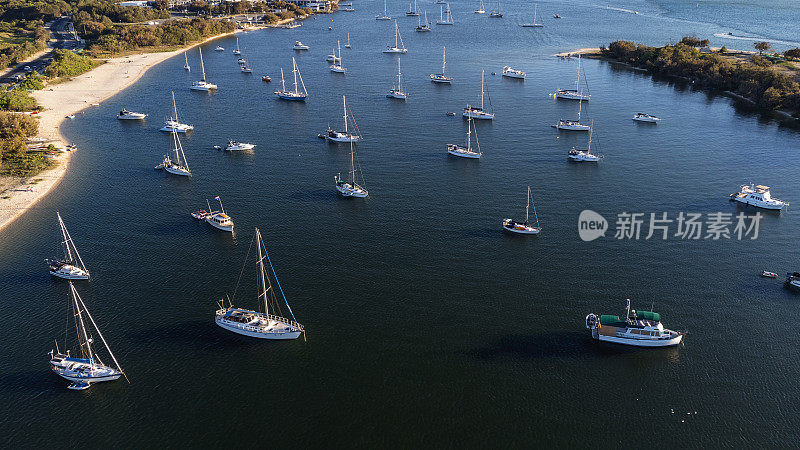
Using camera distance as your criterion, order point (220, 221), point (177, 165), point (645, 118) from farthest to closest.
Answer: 1. point (645, 118)
2. point (177, 165)
3. point (220, 221)

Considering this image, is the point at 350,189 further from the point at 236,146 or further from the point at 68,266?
the point at 68,266

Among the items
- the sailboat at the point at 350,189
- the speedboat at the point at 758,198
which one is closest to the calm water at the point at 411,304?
the sailboat at the point at 350,189

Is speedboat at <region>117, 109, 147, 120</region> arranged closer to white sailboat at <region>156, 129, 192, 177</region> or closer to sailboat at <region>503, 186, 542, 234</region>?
white sailboat at <region>156, 129, 192, 177</region>

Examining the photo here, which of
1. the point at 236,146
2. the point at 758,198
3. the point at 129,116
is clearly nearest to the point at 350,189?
the point at 236,146

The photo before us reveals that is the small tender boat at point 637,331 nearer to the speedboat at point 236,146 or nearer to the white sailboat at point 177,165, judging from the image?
the white sailboat at point 177,165

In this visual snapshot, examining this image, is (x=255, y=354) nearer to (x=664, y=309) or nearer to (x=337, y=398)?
(x=337, y=398)

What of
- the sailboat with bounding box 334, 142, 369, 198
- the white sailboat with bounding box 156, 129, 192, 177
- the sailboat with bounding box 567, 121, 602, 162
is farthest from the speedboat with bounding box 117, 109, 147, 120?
the sailboat with bounding box 567, 121, 602, 162
